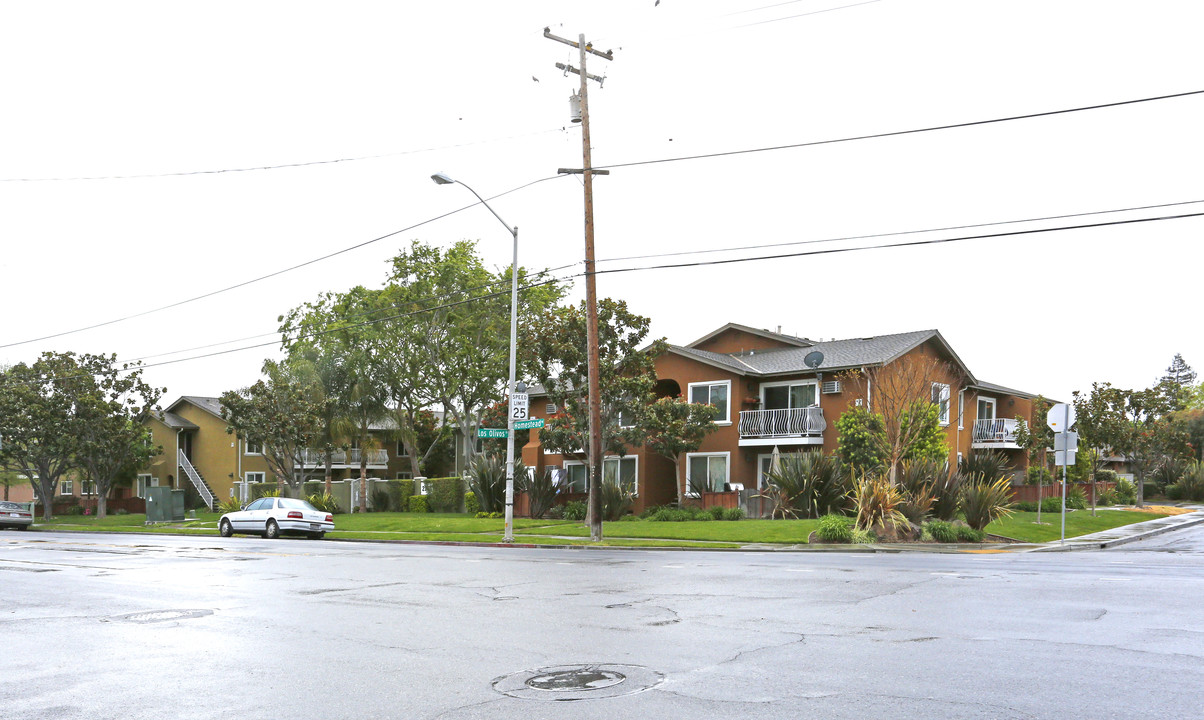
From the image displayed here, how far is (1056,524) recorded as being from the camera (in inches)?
1211

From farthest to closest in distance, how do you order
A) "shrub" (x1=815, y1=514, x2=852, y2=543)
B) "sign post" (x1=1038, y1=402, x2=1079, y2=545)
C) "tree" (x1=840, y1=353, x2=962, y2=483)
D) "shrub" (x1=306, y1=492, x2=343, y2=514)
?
"shrub" (x1=306, y1=492, x2=343, y2=514) < "tree" (x1=840, y1=353, x2=962, y2=483) < "shrub" (x1=815, y1=514, x2=852, y2=543) < "sign post" (x1=1038, y1=402, x2=1079, y2=545)

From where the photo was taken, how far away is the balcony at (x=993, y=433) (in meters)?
43.3

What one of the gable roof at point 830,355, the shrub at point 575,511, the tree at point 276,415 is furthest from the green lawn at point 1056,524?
the tree at point 276,415

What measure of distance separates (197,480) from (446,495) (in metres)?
25.5

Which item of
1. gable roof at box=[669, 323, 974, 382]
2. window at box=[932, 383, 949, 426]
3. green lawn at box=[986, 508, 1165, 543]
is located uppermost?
gable roof at box=[669, 323, 974, 382]

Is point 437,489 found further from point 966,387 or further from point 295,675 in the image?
point 295,675

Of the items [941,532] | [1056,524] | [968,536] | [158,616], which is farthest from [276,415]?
[158,616]

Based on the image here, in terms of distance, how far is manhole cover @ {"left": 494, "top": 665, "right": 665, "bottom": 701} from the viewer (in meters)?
7.25

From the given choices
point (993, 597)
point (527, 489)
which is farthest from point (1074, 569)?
point (527, 489)

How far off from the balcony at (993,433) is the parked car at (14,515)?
1654 inches

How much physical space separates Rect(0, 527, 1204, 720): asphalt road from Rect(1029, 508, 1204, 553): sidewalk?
7.69 metres

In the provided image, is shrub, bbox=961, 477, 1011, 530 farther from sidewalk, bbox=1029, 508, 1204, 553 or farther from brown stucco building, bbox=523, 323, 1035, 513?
brown stucco building, bbox=523, 323, 1035, 513

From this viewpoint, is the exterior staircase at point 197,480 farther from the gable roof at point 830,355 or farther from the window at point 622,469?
the gable roof at point 830,355

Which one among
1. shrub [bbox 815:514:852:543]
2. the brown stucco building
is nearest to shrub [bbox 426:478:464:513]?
the brown stucco building
